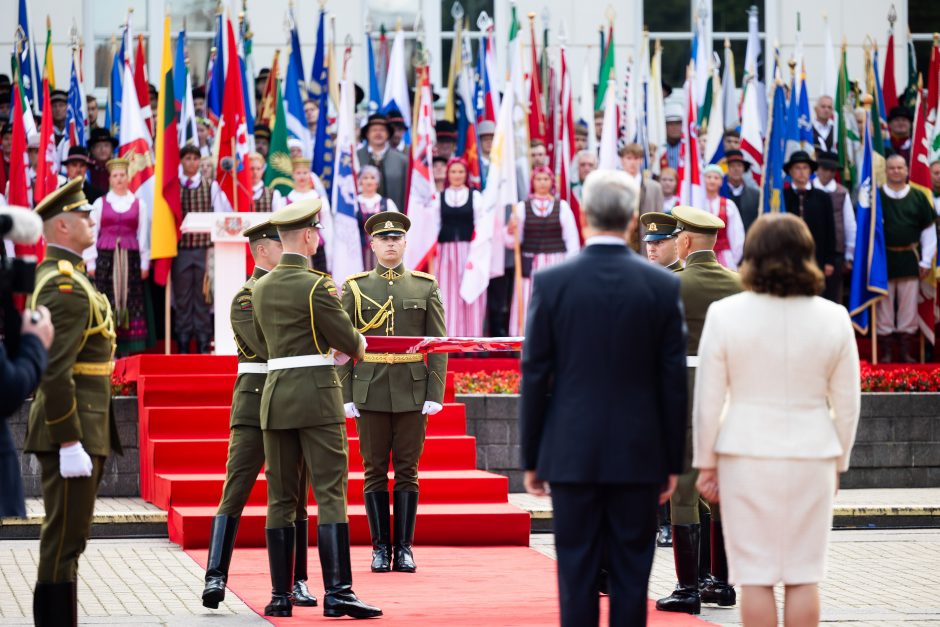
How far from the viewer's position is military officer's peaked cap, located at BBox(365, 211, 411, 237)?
9.55 m

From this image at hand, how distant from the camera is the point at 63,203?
6.43 m

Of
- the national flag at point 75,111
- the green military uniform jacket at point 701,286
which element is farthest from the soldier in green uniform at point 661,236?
the national flag at point 75,111

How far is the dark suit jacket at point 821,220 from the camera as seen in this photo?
55.0 ft

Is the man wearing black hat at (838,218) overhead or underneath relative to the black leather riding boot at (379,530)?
overhead

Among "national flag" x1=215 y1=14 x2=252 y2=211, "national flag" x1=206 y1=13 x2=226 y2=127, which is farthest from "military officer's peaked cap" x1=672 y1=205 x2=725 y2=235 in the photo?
"national flag" x1=206 y1=13 x2=226 y2=127

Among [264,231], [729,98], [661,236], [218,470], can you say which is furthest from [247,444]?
[729,98]

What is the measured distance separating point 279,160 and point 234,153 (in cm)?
85

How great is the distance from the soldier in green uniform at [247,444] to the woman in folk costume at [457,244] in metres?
7.62

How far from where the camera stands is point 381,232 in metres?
9.61

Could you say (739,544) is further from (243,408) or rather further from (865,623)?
(243,408)

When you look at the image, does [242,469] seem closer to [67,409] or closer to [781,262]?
[67,409]

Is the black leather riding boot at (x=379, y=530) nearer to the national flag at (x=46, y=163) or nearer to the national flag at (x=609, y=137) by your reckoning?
the national flag at (x=46, y=163)

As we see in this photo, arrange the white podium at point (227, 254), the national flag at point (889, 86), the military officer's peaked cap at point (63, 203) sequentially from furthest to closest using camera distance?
the national flag at point (889, 86) → the white podium at point (227, 254) → the military officer's peaked cap at point (63, 203)

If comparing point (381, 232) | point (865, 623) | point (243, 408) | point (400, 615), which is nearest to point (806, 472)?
point (865, 623)
